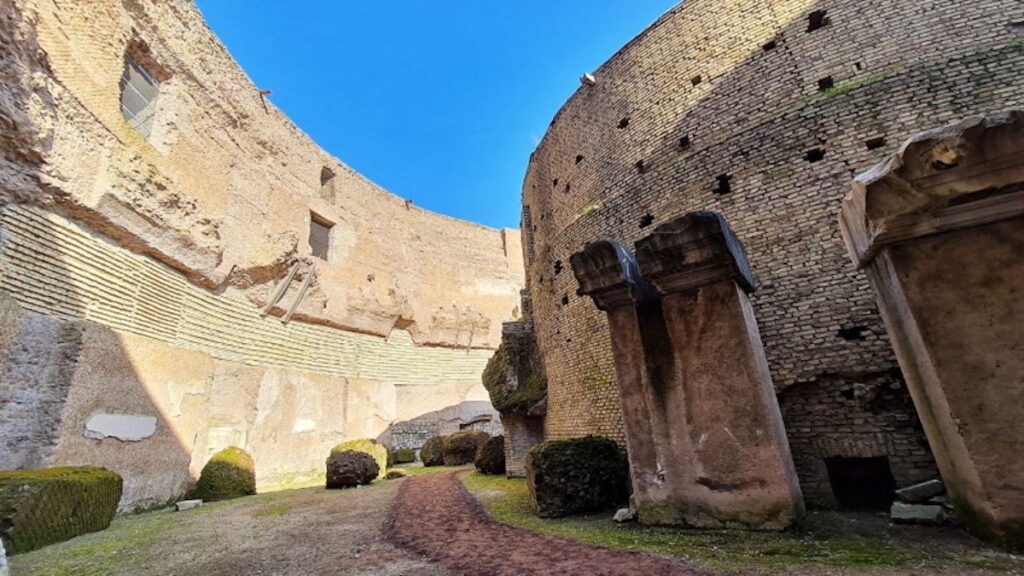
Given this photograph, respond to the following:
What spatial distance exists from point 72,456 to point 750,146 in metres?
12.4

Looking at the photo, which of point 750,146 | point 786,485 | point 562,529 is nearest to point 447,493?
point 562,529

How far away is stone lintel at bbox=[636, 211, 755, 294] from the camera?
442cm

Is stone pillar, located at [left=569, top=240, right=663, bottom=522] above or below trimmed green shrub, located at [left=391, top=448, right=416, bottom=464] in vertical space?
above

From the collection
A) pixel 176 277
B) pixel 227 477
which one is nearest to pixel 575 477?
pixel 227 477

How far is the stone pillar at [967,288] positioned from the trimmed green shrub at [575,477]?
351 centimetres

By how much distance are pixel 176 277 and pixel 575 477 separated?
10323 millimetres

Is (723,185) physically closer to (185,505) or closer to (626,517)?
(626,517)

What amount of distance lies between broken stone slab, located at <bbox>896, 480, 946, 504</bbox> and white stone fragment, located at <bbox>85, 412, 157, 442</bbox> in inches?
468

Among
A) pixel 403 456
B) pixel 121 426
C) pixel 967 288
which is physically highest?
pixel 967 288

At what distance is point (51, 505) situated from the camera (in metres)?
5.17

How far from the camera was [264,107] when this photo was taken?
15.4m

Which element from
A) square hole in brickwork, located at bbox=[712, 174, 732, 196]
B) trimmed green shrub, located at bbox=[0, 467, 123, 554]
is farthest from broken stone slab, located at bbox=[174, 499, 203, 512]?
square hole in brickwork, located at bbox=[712, 174, 732, 196]

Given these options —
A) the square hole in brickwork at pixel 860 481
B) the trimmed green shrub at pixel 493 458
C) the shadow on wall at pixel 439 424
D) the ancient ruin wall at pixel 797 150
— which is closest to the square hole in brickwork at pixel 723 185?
the ancient ruin wall at pixel 797 150

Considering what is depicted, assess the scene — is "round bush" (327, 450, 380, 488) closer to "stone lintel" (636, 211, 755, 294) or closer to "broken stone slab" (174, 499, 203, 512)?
"broken stone slab" (174, 499, 203, 512)
